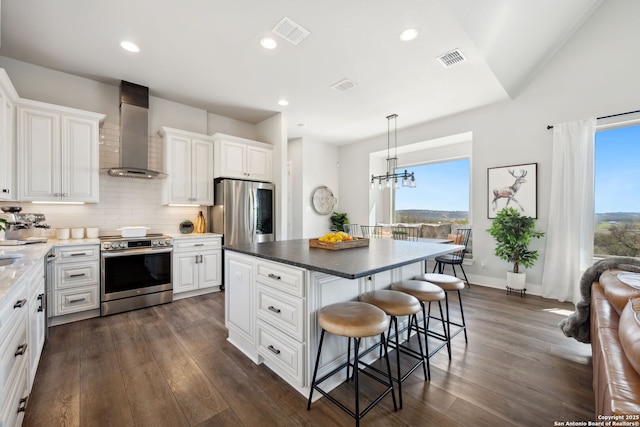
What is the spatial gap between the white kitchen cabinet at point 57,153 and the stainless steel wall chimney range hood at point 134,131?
275 millimetres

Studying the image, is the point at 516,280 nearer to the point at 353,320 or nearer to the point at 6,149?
the point at 353,320

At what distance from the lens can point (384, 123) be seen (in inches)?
201

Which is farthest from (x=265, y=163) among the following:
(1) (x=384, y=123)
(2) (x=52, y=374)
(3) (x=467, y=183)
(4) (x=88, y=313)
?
(3) (x=467, y=183)

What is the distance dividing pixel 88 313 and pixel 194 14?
11.0ft

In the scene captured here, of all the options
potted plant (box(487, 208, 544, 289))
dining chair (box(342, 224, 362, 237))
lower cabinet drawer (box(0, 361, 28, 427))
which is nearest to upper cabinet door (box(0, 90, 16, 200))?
lower cabinet drawer (box(0, 361, 28, 427))

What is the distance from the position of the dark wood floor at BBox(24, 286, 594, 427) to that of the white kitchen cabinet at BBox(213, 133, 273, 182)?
2.38 meters

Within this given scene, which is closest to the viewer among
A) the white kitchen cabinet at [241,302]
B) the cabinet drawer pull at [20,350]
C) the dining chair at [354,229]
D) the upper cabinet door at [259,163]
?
the cabinet drawer pull at [20,350]

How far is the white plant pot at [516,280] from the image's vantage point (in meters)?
3.82

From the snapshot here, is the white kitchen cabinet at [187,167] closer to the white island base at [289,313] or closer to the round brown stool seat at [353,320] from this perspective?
the white island base at [289,313]

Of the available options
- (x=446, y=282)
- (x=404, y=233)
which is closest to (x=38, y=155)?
(x=446, y=282)

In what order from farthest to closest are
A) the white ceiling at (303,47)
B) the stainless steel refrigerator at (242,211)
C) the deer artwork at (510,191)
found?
the stainless steel refrigerator at (242,211) → the deer artwork at (510,191) → the white ceiling at (303,47)

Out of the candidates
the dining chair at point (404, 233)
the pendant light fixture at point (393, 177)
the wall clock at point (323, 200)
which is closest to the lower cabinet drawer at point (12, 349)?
the pendant light fixture at point (393, 177)

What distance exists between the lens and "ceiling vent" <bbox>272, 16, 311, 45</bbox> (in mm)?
2414

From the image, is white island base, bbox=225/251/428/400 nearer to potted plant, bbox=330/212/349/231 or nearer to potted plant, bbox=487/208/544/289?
potted plant, bbox=487/208/544/289
